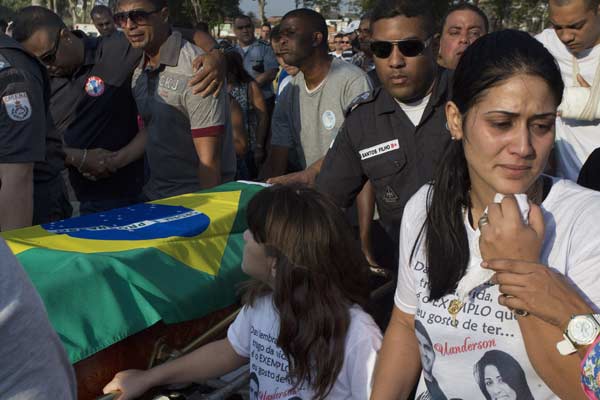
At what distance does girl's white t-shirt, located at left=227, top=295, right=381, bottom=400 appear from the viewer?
2047 mm

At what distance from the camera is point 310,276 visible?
2.13 meters

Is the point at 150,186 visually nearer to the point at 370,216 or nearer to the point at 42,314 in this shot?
the point at 370,216

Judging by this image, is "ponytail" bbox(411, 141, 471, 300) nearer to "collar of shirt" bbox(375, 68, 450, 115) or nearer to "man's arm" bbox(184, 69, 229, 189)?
"collar of shirt" bbox(375, 68, 450, 115)

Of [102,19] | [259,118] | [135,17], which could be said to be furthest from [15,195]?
[102,19]

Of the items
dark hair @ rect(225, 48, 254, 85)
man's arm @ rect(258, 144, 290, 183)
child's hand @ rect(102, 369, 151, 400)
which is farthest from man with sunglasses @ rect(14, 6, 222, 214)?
child's hand @ rect(102, 369, 151, 400)

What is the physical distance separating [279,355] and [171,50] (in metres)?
2.19

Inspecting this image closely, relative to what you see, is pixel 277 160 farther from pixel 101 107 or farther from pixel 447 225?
pixel 447 225

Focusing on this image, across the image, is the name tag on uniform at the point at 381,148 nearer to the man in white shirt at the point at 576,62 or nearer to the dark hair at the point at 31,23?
the man in white shirt at the point at 576,62

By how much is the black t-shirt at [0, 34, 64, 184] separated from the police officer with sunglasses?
1275 mm

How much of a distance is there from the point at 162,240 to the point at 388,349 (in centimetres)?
104

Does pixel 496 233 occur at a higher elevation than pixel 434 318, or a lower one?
higher

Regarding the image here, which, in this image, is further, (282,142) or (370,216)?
(282,142)

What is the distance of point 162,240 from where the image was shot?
255 cm

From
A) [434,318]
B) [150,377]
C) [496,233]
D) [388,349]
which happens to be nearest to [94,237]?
[150,377]
